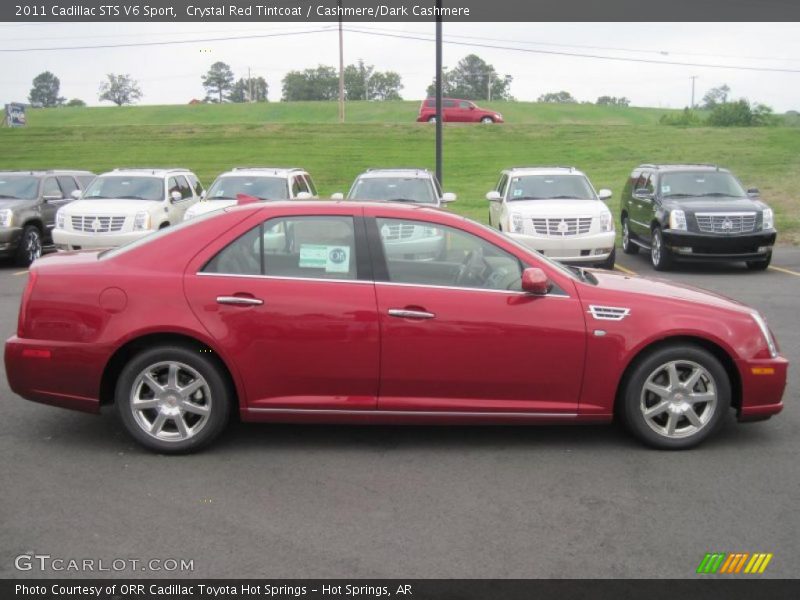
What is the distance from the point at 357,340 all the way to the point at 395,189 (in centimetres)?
1092

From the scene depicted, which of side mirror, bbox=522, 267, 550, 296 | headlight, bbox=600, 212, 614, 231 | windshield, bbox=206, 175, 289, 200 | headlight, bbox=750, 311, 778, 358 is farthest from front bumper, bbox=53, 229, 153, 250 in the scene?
headlight, bbox=750, 311, 778, 358

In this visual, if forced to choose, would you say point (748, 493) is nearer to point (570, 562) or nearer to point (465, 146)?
point (570, 562)

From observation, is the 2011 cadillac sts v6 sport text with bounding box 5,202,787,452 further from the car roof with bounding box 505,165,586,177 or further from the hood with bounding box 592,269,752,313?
the car roof with bounding box 505,165,586,177

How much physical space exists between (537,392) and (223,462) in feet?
6.57

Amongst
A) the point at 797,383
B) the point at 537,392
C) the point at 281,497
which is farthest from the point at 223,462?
the point at 797,383

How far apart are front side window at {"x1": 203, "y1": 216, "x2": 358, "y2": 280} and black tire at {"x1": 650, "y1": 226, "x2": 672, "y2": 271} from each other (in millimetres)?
10825

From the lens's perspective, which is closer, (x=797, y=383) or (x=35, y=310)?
(x=35, y=310)

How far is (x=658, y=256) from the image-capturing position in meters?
15.5

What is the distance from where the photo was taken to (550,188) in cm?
1560

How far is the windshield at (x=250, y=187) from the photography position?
16.4m

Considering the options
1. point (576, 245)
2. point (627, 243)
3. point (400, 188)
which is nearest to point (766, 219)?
point (576, 245)

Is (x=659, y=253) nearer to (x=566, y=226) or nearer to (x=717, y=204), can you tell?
(x=717, y=204)

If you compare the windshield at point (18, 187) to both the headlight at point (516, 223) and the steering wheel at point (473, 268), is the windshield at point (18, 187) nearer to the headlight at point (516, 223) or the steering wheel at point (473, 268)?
the headlight at point (516, 223)

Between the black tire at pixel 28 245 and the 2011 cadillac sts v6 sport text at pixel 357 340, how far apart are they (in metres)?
11.2
